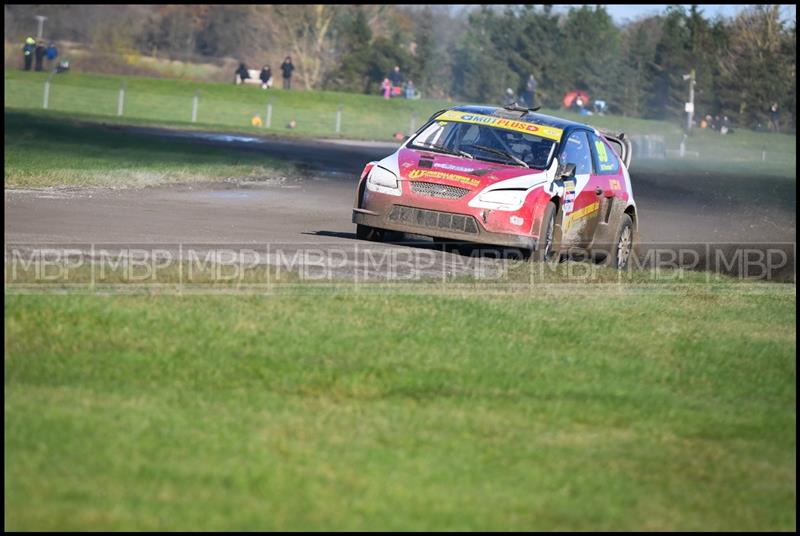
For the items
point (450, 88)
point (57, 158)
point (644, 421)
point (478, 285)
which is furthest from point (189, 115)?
point (644, 421)

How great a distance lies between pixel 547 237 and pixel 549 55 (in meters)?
69.3

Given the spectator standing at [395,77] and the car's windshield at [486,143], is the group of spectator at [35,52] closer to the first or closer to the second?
the spectator standing at [395,77]

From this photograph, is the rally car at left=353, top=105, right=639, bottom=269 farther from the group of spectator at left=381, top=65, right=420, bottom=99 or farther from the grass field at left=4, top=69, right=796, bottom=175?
the group of spectator at left=381, top=65, right=420, bottom=99

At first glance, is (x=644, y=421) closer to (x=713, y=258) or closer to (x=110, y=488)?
(x=110, y=488)

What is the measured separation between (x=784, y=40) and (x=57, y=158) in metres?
63.2

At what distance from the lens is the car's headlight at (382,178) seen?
1302 centimetres

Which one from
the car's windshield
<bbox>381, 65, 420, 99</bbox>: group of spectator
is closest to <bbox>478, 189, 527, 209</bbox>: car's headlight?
the car's windshield

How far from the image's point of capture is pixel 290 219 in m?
16.2

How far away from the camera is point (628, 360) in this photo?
8375 millimetres

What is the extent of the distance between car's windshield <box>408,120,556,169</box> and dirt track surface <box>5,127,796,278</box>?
3.36 feet

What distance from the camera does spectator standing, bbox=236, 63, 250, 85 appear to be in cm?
6994

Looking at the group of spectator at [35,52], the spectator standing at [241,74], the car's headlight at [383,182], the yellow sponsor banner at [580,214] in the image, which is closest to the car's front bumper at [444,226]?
the car's headlight at [383,182]

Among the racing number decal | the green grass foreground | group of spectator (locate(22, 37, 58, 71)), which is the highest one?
group of spectator (locate(22, 37, 58, 71))

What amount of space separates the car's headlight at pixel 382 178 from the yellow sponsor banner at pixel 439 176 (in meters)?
0.17
